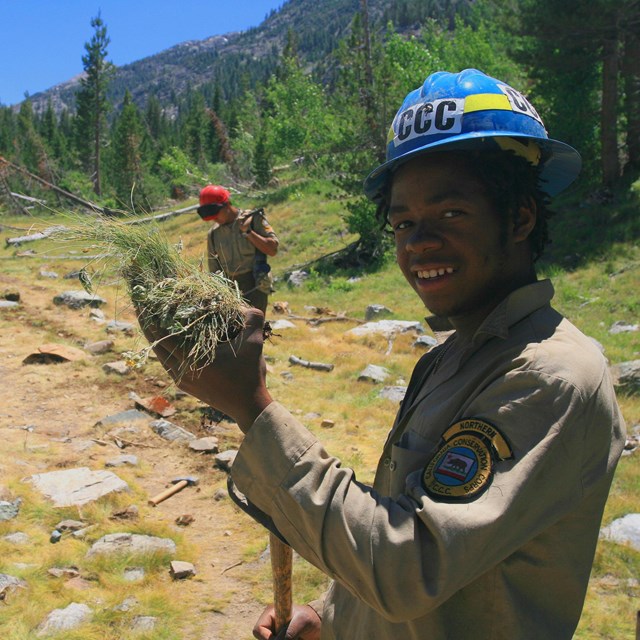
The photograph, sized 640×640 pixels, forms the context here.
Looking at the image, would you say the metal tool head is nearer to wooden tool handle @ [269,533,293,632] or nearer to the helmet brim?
wooden tool handle @ [269,533,293,632]

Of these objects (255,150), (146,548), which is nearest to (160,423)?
(146,548)

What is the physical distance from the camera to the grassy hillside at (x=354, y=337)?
3.84m

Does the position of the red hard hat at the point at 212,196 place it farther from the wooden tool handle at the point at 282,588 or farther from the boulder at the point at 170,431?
the wooden tool handle at the point at 282,588

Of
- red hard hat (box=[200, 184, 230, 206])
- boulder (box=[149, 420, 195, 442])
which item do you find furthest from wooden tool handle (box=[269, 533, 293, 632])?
red hard hat (box=[200, 184, 230, 206])

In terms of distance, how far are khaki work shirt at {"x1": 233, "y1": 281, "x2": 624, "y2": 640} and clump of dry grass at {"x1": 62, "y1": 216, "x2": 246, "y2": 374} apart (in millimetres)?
412

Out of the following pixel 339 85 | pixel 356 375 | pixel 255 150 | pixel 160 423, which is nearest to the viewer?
pixel 160 423

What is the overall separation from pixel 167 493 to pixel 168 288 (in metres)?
3.64

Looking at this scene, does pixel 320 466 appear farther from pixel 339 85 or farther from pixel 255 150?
pixel 255 150

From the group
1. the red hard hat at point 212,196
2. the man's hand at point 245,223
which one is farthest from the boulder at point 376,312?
the red hard hat at point 212,196

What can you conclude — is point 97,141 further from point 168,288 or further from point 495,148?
point 495,148

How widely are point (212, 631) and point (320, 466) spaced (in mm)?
2954

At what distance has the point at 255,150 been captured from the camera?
34.8 meters

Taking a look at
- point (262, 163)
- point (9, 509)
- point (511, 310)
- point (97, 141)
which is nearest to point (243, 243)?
point (9, 509)

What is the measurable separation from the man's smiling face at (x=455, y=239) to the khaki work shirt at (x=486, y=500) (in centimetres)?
11
